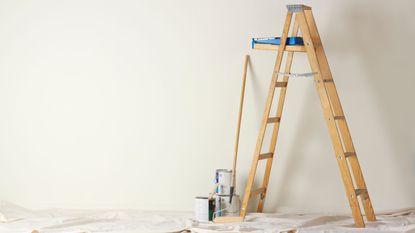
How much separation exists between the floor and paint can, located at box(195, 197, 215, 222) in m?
0.08

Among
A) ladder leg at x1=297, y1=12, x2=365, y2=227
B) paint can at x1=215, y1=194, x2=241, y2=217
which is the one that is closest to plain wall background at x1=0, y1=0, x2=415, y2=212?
paint can at x1=215, y1=194, x2=241, y2=217

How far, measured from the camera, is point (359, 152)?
14.9ft

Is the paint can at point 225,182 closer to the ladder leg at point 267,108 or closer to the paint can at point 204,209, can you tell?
the paint can at point 204,209

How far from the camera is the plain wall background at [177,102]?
4.52 m

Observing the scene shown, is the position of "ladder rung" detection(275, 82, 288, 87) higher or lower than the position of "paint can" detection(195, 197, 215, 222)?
higher

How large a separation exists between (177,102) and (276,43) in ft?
3.26

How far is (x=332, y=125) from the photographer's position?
158 inches

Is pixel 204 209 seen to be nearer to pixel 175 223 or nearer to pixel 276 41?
pixel 175 223

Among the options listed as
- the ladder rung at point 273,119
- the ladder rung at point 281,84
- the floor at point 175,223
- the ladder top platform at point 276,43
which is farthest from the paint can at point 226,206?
the ladder top platform at point 276,43

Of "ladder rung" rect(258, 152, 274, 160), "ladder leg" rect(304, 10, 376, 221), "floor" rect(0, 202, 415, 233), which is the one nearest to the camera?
"floor" rect(0, 202, 415, 233)

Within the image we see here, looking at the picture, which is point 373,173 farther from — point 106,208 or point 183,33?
point 106,208

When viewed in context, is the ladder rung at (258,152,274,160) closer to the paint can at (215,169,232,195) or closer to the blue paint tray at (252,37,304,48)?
the paint can at (215,169,232,195)

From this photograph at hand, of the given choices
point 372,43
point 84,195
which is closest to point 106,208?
point 84,195

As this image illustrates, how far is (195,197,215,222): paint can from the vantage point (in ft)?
14.4
